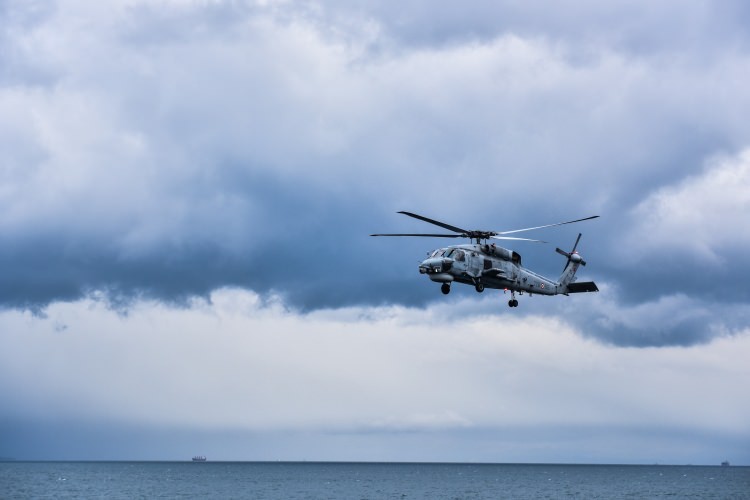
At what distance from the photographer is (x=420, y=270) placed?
72.5 m

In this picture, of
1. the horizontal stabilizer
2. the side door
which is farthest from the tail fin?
the side door

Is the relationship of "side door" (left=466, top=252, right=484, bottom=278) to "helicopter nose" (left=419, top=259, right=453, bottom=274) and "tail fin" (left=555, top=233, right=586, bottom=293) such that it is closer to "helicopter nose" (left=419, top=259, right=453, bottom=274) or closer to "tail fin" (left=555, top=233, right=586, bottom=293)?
"helicopter nose" (left=419, top=259, right=453, bottom=274)

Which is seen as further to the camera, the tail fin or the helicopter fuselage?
the tail fin

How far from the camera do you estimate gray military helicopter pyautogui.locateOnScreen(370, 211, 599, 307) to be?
239 feet

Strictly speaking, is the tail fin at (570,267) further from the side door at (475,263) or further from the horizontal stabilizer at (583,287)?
the side door at (475,263)

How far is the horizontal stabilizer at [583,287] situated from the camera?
9175 cm

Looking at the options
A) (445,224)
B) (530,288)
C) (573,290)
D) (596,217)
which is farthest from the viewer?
(573,290)

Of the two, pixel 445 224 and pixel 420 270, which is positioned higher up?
pixel 445 224

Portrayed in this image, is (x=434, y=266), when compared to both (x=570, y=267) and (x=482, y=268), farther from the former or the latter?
(x=570, y=267)

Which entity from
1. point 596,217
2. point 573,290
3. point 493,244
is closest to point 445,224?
point 493,244

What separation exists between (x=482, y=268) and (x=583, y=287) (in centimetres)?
1904

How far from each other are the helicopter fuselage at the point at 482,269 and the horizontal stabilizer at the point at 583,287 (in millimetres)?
5025

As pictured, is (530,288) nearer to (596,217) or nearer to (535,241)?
(535,241)

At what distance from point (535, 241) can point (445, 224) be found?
328 inches
